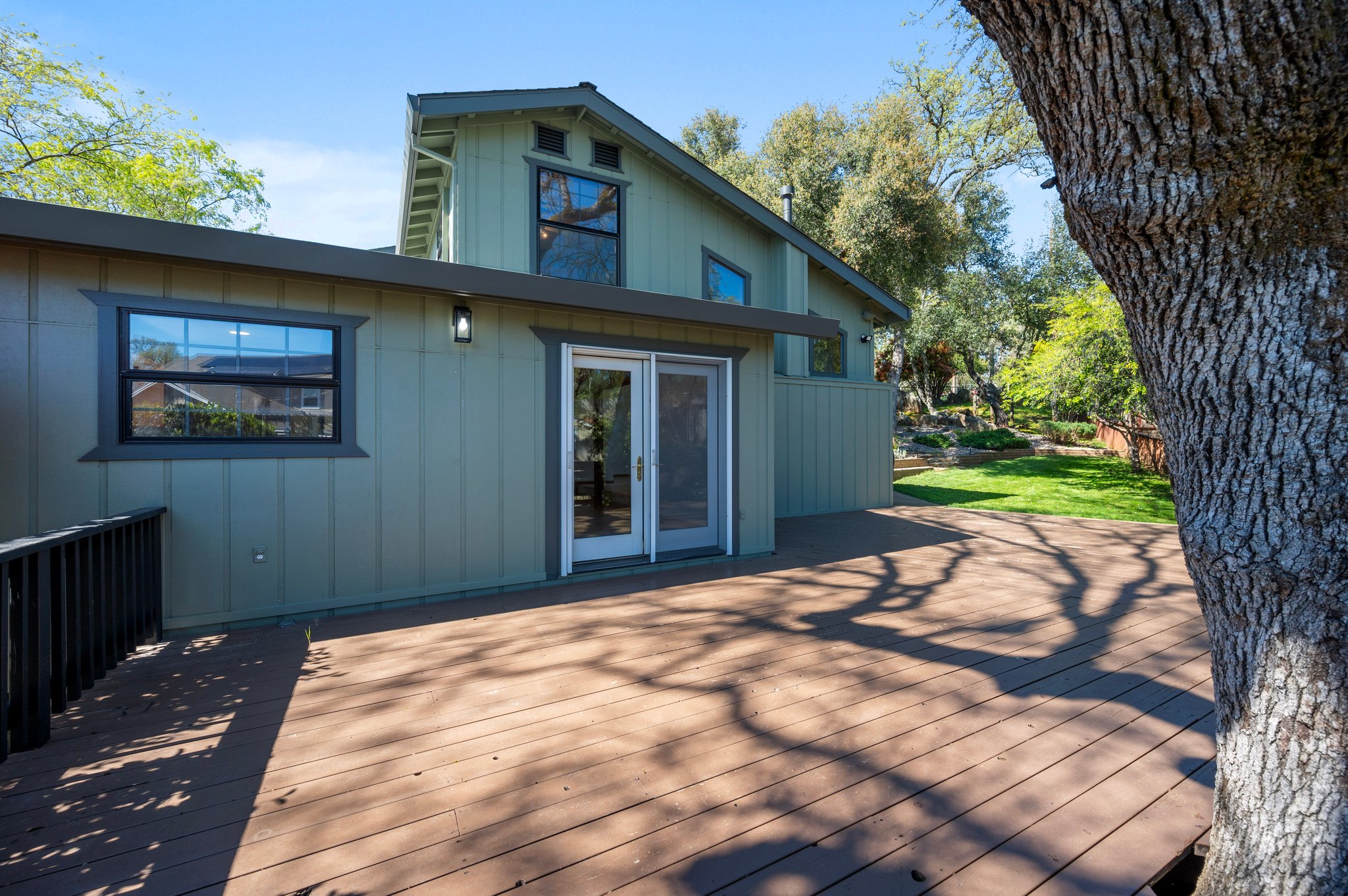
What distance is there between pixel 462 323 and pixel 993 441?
52.7 feet

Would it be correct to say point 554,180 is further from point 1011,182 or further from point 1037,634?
point 1011,182

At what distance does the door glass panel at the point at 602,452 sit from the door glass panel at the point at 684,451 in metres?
0.37

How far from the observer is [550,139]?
6086 mm

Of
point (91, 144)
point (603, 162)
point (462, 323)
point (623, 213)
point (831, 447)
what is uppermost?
point (91, 144)

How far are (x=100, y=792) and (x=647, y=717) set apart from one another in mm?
2013

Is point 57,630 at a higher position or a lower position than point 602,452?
lower

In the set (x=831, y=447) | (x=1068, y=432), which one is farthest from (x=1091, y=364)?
(x=1068, y=432)

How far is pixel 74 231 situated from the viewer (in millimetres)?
3217

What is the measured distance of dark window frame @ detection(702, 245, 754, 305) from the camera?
723cm

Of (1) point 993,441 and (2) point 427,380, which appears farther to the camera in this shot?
(1) point 993,441

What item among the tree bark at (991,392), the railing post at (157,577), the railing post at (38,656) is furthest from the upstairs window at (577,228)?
the tree bark at (991,392)

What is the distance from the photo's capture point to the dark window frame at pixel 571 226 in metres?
5.94

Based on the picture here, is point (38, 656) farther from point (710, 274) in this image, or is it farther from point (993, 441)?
point (993, 441)

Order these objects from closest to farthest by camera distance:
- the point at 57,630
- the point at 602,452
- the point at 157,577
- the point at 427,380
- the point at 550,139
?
1. the point at 57,630
2. the point at 157,577
3. the point at 427,380
4. the point at 602,452
5. the point at 550,139
